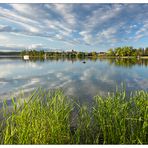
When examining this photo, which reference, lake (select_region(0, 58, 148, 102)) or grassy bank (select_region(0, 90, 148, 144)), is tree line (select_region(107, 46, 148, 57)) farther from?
grassy bank (select_region(0, 90, 148, 144))

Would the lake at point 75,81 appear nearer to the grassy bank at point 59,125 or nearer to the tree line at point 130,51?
the grassy bank at point 59,125

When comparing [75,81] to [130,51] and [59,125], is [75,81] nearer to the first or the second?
[59,125]

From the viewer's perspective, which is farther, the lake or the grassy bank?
the lake

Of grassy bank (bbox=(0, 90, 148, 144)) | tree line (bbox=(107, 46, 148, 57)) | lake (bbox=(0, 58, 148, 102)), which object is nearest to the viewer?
grassy bank (bbox=(0, 90, 148, 144))

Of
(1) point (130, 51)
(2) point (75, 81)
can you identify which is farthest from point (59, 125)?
(1) point (130, 51)

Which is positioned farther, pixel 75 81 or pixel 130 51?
pixel 130 51

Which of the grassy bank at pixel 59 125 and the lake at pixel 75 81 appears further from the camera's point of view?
the lake at pixel 75 81

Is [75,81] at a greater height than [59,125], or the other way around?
[59,125]

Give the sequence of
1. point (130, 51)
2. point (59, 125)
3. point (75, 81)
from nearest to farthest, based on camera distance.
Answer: point (59, 125) < point (75, 81) < point (130, 51)

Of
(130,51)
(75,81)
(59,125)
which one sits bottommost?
(75,81)

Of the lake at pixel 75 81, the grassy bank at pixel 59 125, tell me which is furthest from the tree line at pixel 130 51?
the grassy bank at pixel 59 125

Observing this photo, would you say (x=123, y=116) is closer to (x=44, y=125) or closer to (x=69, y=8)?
(x=44, y=125)

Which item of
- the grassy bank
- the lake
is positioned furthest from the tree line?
the grassy bank

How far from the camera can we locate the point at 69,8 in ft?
9.43
